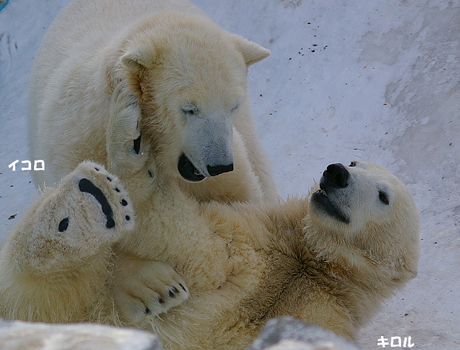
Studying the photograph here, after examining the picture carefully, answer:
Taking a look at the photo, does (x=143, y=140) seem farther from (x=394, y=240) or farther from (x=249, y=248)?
(x=394, y=240)

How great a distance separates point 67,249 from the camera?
7.20 feet

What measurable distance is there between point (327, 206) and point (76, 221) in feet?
4.36

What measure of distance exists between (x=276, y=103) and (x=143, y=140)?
3174mm

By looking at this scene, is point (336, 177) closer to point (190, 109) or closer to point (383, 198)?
point (383, 198)

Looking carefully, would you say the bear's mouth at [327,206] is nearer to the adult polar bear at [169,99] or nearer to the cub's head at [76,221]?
the adult polar bear at [169,99]

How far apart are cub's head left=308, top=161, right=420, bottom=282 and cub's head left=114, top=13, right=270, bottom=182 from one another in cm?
58

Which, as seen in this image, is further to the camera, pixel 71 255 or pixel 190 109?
pixel 190 109

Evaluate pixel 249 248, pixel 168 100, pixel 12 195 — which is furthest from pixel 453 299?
pixel 12 195

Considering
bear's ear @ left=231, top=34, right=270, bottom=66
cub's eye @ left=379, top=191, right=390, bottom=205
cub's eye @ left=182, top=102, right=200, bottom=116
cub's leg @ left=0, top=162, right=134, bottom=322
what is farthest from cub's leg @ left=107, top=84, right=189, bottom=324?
cub's eye @ left=379, top=191, right=390, bottom=205

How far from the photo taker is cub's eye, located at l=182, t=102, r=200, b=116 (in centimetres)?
264

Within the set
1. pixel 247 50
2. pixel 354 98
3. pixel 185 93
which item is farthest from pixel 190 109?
pixel 354 98

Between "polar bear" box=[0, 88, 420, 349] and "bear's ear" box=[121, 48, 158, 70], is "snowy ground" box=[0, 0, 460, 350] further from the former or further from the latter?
"bear's ear" box=[121, 48, 158, 70]

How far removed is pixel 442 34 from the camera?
17.8 feet

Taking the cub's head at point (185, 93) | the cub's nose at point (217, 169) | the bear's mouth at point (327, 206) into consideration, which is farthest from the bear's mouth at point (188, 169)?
the bear's mouth at point (327, 206)
